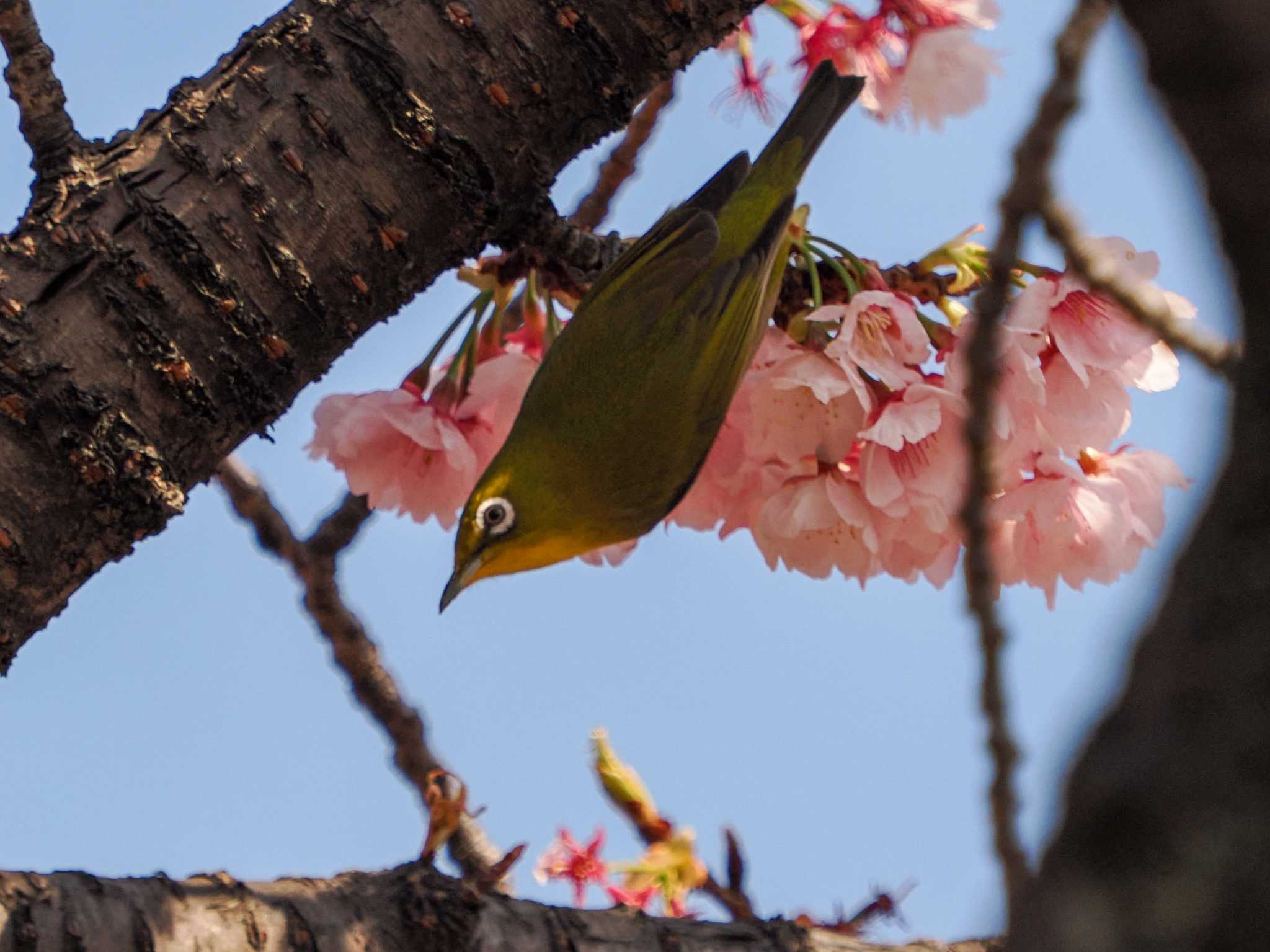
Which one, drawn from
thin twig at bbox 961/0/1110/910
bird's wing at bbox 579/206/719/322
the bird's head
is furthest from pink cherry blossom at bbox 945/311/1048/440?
thin twig at bbox 961/0/1110/910

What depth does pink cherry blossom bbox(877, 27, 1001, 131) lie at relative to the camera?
3291 mm

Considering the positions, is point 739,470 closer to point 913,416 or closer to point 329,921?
point 913,416

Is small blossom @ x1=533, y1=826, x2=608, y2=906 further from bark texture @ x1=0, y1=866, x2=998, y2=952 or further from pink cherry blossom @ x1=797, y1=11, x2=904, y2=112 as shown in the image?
pink cherry blossom @ x1=797, y1=11, x2=904, y2=112

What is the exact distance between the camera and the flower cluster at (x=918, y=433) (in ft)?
8.79

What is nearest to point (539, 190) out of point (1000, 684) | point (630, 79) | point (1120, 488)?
point (630, 79)

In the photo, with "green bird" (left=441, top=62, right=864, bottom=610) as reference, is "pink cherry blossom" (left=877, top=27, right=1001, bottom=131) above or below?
above

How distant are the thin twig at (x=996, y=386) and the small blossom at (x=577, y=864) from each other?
2.96m

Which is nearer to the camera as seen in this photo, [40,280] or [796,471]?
[40,280]

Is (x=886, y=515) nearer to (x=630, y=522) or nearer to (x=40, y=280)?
(x=630, y=522)

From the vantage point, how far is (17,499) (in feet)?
6.68

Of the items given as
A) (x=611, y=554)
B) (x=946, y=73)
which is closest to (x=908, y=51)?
(x=946, y=73)

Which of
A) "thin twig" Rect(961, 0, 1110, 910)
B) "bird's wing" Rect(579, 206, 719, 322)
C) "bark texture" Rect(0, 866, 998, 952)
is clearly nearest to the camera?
"thin twig" Rect(961, 0, 1110, 910)

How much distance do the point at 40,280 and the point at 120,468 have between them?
1.04 ft

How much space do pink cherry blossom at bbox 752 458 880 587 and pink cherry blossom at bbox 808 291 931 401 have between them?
23 cm
